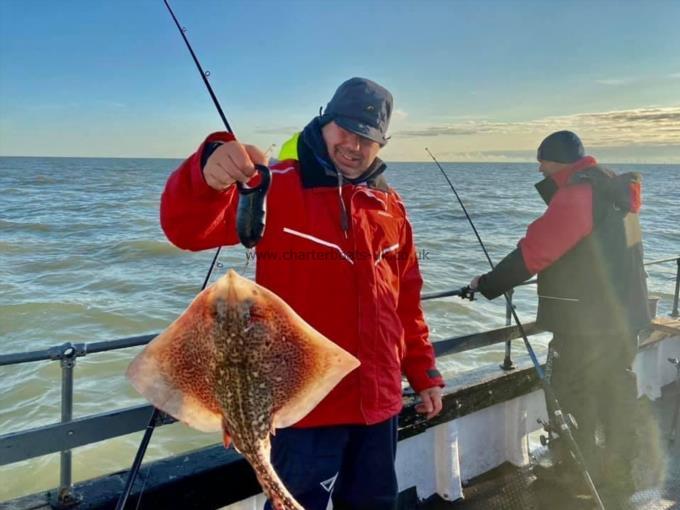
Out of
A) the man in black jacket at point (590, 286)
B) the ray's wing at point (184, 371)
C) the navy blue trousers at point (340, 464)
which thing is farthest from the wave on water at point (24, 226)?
the ray's wing at point (184, 371)

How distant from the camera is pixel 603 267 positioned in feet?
11.5

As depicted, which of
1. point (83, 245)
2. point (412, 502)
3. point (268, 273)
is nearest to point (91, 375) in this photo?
point (412, 502)

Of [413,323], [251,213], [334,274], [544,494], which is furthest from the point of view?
[544,494]

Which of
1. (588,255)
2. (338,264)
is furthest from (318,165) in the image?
(588,255)

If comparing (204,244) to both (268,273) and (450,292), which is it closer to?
(268,273)

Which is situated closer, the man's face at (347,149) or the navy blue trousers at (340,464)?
the navy blue trousers at (340,464)

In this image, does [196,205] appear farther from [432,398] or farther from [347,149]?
[432,398]

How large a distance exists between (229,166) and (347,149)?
2.49 feet

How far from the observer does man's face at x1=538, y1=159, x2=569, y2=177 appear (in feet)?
12.3

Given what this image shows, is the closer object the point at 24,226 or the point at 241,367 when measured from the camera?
the point at 241,367

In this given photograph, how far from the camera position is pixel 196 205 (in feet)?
6.27

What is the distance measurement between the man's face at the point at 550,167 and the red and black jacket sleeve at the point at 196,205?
2.73m

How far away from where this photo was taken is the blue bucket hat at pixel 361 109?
2291 millimetres

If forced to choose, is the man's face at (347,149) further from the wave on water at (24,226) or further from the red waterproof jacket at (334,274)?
the wave on water at (24,226)
